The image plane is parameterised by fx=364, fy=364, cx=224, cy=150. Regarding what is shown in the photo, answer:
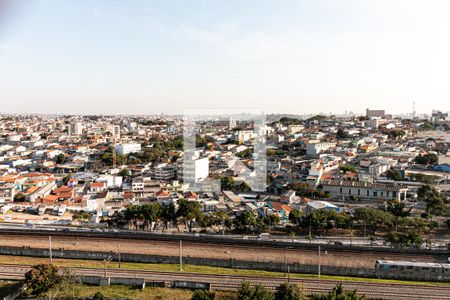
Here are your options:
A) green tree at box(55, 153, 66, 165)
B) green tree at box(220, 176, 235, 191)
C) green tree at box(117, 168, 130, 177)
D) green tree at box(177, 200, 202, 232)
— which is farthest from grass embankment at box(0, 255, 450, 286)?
green tree at box(55, 153, 66, 165)

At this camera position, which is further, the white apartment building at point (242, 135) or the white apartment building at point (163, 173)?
the white apartment building at point (242, 135)

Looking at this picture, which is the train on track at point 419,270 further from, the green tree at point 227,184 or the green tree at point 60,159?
the green tree at point 60,159

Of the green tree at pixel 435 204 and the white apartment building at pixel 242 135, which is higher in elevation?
the white apartment building at pixel 242 135

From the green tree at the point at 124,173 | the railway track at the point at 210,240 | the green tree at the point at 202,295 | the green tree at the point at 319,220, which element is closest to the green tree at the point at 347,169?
the green tree at the point at 319,220

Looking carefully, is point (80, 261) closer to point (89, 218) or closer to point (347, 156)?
point (89, 218)

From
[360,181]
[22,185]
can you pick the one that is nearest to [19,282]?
[22,185]

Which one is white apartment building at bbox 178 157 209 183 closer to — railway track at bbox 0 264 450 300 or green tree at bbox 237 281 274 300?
railway track at bbox 0 264 450 300

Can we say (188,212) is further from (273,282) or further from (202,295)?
(202,295)
